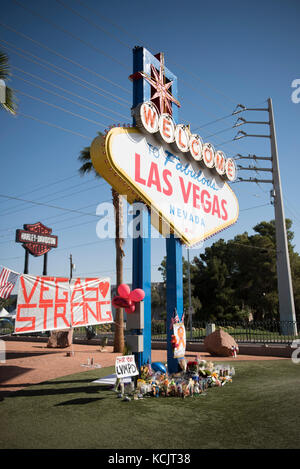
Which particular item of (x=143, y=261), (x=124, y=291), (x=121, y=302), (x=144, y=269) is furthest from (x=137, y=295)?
(x=143, y=261)

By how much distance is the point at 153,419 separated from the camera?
6273 mm

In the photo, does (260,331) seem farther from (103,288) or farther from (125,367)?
(125,367)

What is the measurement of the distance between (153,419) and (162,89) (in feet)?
32.2

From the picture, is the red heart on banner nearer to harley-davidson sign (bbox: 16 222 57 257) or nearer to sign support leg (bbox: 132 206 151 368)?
sign support leg (bbox: 132 206 151 368)

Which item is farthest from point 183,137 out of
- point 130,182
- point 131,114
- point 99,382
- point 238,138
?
point 238,138

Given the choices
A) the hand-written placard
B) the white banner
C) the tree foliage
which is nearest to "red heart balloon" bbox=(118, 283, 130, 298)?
the hand-written placard

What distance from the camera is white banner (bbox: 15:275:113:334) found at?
10.7m

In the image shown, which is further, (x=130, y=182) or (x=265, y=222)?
(x=265, y=222)

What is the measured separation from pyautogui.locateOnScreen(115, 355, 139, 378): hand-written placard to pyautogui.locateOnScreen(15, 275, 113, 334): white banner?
12.5 ft

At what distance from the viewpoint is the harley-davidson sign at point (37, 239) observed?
108 feet

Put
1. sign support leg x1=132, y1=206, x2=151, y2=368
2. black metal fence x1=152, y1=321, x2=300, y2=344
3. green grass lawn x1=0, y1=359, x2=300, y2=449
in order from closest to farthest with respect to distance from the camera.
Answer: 1. green grass lawn x1=0, y1=359, x2=300, y2=449
2. sign support leg x1=132, y1=206, x2=151, y2=368
3. black metal fence x1=152, y1=321, x2=300, y2=344
